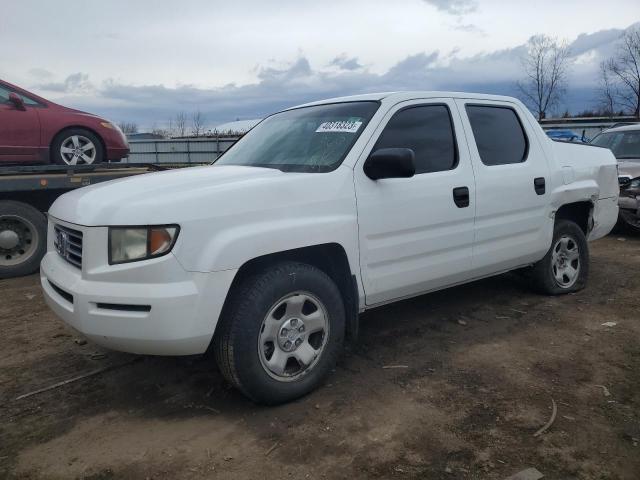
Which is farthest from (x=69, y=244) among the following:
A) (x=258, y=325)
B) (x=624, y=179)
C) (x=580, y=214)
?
(x=624, y=179)

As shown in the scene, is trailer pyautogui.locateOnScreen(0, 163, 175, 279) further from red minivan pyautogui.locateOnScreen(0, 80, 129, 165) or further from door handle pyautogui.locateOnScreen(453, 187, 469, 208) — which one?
door handle pyautogui.locateOnScreen(453, 187, 469, 208)

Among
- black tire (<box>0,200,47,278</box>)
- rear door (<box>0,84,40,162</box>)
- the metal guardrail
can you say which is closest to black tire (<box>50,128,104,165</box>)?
rear door (<box>0,84,40,162</box>)

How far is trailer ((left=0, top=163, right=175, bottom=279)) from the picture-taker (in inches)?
240

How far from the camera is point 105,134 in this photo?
756 centimetres

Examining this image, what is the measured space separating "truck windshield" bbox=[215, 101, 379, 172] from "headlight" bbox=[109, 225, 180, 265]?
1.03 meters

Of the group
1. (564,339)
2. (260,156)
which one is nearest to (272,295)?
(260,156)

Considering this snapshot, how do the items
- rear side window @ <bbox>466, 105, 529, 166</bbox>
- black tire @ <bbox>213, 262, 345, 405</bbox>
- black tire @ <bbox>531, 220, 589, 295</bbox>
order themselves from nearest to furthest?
1. black tire @ <bbox>213, 262, 345, 405</bbox>
2. rear side window @ <bbox>466, 105, 529, 166</bbox>
3. black tire @ <bbox>531, 220, 589, 295</bbox>

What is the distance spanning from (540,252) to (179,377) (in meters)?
3.19

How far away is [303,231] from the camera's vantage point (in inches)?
118

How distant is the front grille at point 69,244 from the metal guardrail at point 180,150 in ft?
62.8

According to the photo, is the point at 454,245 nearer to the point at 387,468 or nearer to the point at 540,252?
the point at 540,252

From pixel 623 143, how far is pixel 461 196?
6.85m

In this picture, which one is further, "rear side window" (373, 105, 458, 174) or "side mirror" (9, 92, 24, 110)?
"side mirror" (9, 92, 24, 110)

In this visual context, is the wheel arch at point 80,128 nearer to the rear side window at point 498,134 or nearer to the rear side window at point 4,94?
Result: the rear side window at point 4,94
